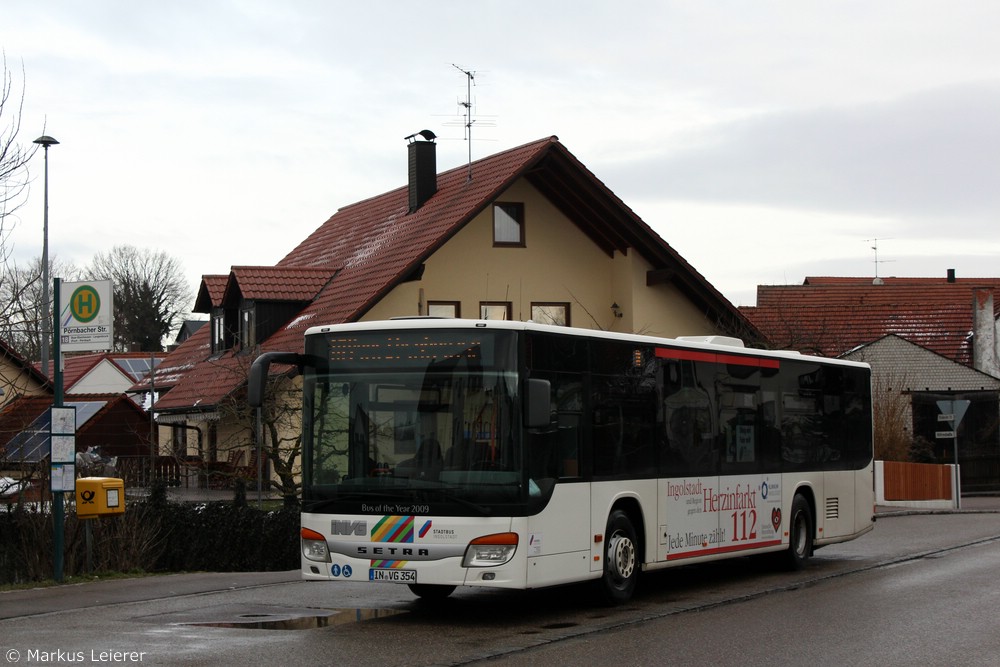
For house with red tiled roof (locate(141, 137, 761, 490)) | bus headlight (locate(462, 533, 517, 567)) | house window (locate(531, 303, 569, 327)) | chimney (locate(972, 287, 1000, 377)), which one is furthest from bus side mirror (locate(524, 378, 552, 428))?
chimney (locate(972, 287, 1000, 377))

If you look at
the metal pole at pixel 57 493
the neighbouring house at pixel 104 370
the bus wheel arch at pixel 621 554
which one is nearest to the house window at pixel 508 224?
the metal pole at pixel 57 493

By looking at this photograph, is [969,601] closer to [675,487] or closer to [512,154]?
[675,487]

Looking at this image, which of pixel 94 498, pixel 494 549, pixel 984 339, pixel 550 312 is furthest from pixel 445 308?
pixel 984 339

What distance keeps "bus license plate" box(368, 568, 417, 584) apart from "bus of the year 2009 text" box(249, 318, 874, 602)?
1 centimetres

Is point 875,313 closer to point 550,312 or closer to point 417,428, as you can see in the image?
point 550,312

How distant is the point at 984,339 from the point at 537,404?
40.8 m

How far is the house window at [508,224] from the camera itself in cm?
3559

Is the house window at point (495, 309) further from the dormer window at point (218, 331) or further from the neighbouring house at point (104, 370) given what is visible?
the neighbouring house at point (104, 370)

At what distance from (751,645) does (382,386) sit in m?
4.00

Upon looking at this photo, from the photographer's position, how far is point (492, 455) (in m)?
12.2

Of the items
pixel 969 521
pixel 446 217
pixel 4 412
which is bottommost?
pixel 969 521

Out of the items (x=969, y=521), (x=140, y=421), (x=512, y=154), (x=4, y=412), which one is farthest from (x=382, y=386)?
(x=140, y=421)

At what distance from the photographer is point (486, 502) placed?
476 inches

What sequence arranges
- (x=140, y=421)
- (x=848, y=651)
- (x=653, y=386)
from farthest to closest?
(x=140, y=421)
(x=653, y=386)
(x=848, y=651)
